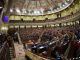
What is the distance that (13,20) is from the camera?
4031 centimetres

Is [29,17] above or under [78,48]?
under

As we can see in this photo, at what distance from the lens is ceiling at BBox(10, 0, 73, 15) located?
43031mm

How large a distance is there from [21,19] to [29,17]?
187cm

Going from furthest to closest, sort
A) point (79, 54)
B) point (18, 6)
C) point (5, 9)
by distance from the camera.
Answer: point (18, 6) < point (5, 9) < point (79, 54)

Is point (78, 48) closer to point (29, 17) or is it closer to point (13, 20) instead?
point (13, 20)

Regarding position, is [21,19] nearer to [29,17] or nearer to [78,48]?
[29,17]

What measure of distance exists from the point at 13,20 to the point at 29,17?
428cm

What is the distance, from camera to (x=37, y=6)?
46.3 metres

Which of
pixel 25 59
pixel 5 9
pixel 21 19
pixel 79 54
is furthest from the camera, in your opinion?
pixel 21 19

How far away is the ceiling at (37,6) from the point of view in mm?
43031

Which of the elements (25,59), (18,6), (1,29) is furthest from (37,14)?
(25,59)

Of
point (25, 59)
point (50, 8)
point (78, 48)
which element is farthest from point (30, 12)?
point (78, 48)

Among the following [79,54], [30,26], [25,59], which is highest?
[79,54]

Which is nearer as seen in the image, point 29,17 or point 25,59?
point 25,59
